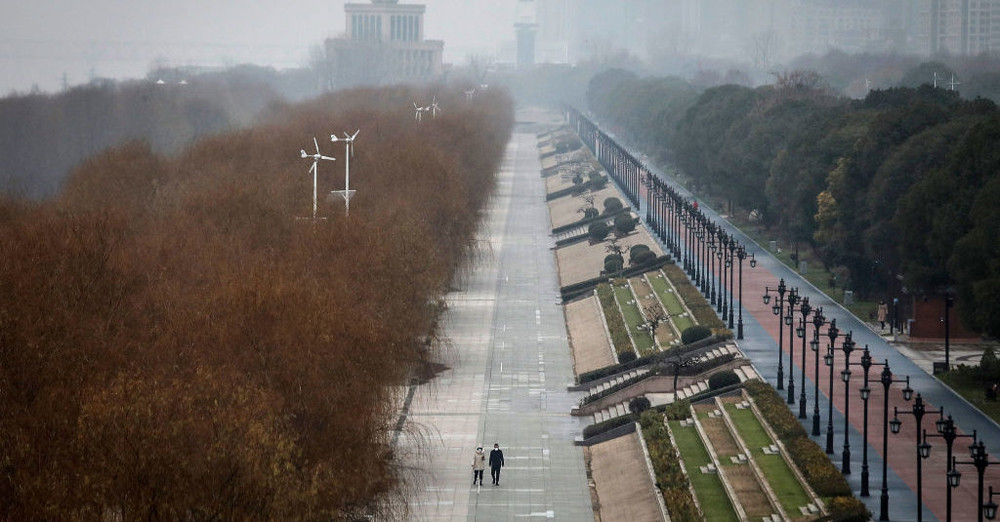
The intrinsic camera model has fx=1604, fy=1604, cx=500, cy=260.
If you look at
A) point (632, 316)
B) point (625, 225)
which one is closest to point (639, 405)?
point (632, 316)

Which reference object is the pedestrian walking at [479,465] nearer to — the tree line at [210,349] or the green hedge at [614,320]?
the tree line at [210,349]

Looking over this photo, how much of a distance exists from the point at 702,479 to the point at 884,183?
81.4 feet

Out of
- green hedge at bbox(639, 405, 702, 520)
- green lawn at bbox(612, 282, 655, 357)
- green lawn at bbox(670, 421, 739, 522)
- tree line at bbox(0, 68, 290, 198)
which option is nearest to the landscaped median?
green lawn at bbox(670, 421, 739, 522)

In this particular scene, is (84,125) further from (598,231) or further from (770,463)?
(770,463)

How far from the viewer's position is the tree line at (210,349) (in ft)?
77.8

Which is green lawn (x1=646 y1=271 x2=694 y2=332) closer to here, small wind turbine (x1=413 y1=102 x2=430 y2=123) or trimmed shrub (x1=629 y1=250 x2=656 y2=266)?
trimmed shrub (x1=629 y1=250 x2=656 y2=266)

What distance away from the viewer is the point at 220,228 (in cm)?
4841

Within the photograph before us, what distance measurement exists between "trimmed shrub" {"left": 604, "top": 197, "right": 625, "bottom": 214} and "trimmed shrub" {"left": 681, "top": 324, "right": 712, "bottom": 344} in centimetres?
4652

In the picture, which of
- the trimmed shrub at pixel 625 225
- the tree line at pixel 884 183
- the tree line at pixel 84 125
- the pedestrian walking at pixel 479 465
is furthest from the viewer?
the tree line at pixel 84 125

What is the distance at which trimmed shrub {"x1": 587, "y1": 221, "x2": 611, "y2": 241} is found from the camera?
90.9 m

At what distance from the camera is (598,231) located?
9094 cm

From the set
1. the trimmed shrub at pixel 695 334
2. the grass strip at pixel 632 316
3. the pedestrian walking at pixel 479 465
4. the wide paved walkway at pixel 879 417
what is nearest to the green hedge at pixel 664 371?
the wide paved walkway at pixel 879 417

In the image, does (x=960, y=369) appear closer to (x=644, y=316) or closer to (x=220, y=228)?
(x=644, y=316)

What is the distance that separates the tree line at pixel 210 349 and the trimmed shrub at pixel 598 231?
1261 inches
